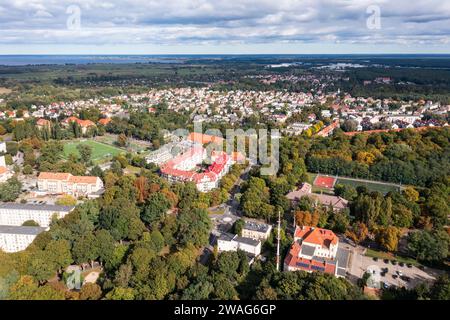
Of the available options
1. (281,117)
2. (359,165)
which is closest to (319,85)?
(281,117)

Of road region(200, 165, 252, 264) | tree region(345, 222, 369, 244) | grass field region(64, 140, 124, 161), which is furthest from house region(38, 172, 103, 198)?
tree region(345, 222, 369, 244)

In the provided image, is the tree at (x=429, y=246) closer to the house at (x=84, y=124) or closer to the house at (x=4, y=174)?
the house at (x=4, y=174)

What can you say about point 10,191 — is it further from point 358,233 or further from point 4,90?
point 4,90

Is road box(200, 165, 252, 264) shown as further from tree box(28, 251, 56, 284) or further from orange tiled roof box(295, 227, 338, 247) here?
tree box(28, 251, 56, 284)

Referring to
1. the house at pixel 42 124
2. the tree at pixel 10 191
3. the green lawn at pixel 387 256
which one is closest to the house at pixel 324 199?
the green lawn at pixel 387 256

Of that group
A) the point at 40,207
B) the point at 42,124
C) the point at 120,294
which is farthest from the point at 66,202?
the point at 42,124
